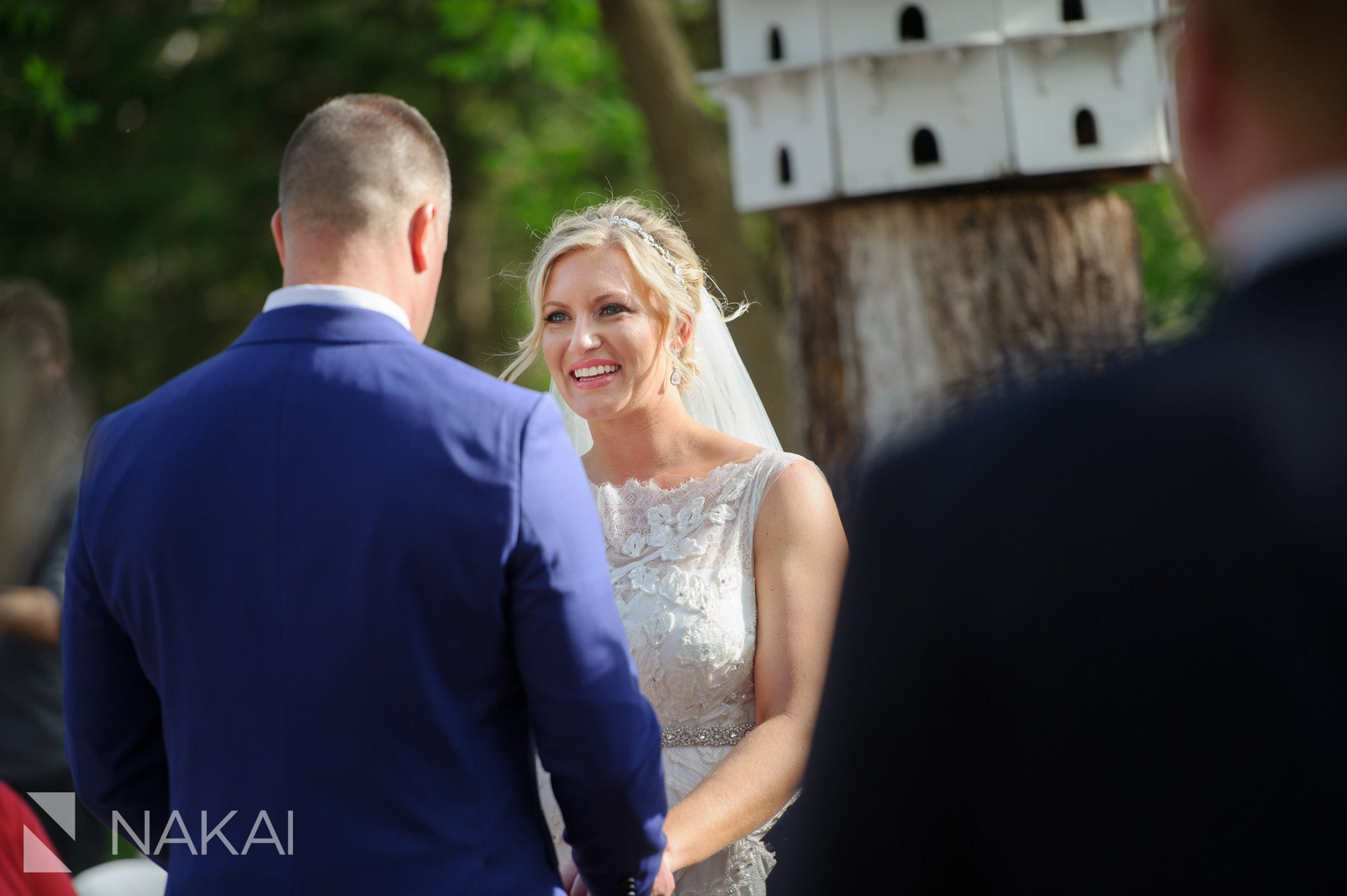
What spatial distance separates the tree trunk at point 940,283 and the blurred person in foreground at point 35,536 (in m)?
3.02

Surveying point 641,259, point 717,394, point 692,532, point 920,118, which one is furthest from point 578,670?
point 920,118

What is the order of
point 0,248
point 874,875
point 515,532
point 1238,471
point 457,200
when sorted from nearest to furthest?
point 1238,471 < point 874,875 < point 515,532 < point 0,248 < point 457,200

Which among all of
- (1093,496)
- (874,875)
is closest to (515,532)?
(874,875)

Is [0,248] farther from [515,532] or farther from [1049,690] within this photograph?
[1049,690]

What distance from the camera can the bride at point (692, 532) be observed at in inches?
110

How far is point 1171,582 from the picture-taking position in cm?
90

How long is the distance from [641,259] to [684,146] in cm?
439

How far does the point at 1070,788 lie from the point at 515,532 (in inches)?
45.1

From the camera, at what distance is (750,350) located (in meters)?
7.76

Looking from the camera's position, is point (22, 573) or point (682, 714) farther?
point (22, 573)

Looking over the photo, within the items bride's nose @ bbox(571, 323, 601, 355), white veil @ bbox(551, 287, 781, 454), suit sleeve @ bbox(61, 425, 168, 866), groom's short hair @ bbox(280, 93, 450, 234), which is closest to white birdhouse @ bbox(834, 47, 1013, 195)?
white veil @ bbox(551, 287, 781, 454)

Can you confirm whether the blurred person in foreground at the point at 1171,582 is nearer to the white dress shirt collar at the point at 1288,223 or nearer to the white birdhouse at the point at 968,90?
the white dress shirt collar at the point at 1288,223

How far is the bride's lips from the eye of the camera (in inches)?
129

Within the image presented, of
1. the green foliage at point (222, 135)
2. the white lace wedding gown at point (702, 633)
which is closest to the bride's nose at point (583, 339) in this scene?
the white lace wedding gown at point (702, 633)
